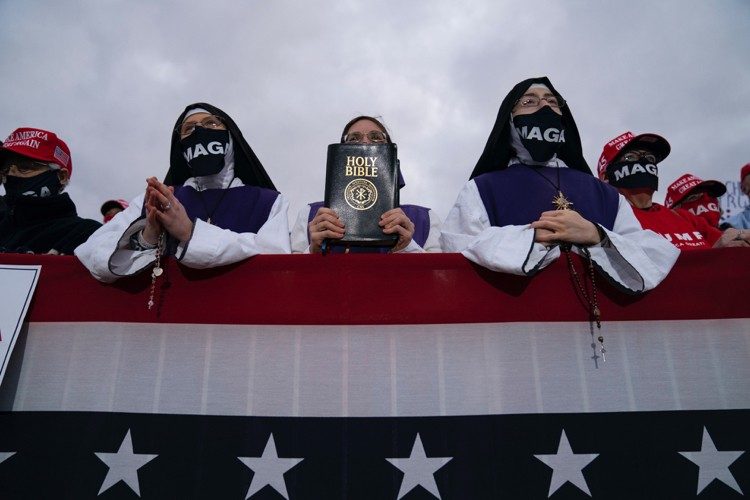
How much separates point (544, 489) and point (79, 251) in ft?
6.47

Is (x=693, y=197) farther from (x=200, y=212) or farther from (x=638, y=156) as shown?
(x=200, y=212)

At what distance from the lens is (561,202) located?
8.17 ft

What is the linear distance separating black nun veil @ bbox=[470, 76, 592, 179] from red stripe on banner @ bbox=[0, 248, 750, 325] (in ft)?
3.60

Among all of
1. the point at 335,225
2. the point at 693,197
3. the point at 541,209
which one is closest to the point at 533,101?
the point at 541,209

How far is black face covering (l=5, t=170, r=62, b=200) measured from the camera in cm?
354

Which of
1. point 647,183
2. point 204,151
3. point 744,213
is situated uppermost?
point 744,213

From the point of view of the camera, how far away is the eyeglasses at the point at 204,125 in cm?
297

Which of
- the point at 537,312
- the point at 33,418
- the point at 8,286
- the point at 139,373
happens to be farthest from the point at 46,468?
the point at 537,312

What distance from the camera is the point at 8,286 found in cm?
202

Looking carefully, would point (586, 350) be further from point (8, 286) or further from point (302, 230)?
point (8, 286)

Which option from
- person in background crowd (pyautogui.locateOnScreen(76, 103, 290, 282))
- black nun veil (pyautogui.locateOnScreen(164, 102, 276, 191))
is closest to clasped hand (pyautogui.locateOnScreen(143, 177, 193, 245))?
person in background crowd (pyautogui.locateOnScreen(76, 103, 290, 282))

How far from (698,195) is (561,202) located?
3754 millimetres

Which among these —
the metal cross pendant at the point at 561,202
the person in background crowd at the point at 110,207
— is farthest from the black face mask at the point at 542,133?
the person in background crowd at the point at 110,207

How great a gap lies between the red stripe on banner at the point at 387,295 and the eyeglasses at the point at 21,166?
82.3 inches
